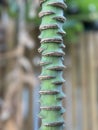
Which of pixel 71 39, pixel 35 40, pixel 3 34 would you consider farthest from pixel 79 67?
pixel 3 34

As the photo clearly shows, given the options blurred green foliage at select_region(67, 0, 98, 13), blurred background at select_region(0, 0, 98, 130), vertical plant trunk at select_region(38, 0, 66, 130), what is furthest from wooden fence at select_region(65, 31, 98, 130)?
vertical plant trunk at select_region(38, 0, 66, 130)

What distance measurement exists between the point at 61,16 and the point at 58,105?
9 cm

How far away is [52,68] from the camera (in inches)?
14.6

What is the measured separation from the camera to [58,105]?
1.22 ft

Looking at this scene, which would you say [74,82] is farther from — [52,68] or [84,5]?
[52,68]

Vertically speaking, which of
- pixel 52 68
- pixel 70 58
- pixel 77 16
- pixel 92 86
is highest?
pixel 77 16

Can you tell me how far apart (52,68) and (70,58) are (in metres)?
2.84

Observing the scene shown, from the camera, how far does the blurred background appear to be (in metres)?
2.86

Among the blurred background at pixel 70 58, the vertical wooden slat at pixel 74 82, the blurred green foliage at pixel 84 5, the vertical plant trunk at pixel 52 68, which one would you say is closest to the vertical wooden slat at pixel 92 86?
the blurred background at pixel 70 58

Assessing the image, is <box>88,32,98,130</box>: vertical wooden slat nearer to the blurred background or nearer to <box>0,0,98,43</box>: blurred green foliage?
the blurred background

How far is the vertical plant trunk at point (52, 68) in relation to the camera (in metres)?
0.37

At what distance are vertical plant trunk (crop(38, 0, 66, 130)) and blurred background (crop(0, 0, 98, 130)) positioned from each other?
2345 millimetres

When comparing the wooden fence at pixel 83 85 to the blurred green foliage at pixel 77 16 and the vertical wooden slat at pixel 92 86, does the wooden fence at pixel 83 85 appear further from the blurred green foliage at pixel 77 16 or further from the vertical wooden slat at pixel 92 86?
the blurred green foliage at pixel 77 16

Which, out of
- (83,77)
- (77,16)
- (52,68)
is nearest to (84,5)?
(77,16)
